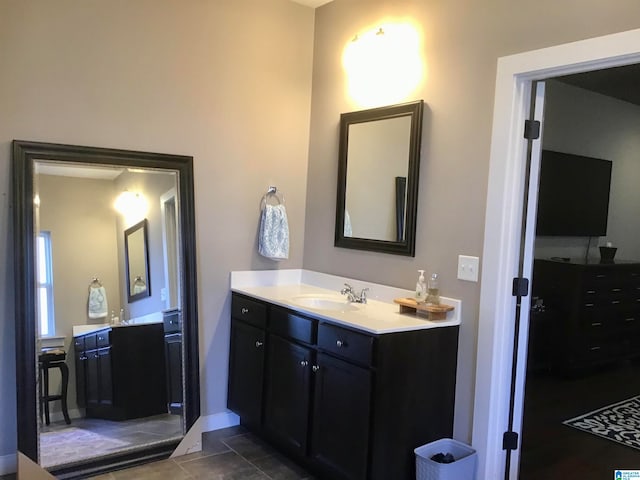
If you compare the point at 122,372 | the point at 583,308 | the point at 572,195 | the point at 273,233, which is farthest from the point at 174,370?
the point at 572,195

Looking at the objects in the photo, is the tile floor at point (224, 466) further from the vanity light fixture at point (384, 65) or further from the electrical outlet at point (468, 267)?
the vanity light fixture at point (384, 65)

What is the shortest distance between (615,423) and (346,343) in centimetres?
232

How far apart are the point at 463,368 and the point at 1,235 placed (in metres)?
2.39

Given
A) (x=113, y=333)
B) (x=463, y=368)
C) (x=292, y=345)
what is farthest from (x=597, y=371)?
(x=113, y=333)

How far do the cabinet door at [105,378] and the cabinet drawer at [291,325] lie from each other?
902 millimetres

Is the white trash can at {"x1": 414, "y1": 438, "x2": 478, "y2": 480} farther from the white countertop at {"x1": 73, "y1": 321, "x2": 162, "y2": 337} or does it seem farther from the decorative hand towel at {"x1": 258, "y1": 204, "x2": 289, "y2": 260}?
the white countertop at {"x1": 73, "y1": 321, "x2": 162, "y2": 337}

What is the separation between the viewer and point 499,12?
8.00 feet

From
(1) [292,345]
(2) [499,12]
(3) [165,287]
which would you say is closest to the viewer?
(2) [499,12]

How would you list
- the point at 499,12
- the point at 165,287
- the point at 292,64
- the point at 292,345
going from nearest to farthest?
the point at 499,12
the point at 292,345
the point at 165,287
the point at 292,64

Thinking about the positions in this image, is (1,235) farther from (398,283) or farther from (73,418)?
(398,283)

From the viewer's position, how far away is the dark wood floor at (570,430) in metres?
2.94

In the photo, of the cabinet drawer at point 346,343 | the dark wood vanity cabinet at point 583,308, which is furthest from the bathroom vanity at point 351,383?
the dark wood vanity cabinet at point 583,308

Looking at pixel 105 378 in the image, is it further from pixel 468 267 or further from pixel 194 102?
pixel 468 267

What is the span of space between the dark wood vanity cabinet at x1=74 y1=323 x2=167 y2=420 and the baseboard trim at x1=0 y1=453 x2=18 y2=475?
0.41m
